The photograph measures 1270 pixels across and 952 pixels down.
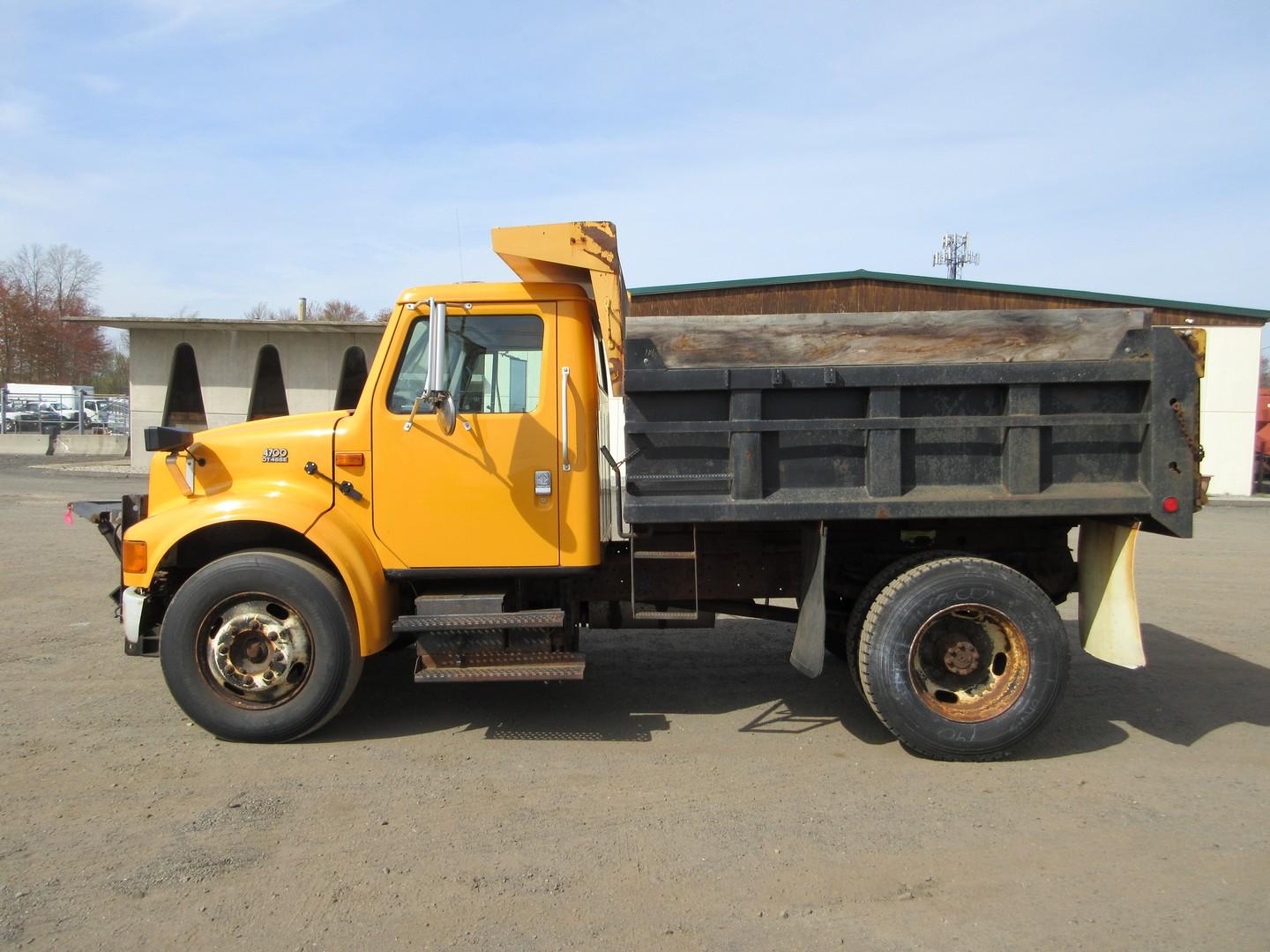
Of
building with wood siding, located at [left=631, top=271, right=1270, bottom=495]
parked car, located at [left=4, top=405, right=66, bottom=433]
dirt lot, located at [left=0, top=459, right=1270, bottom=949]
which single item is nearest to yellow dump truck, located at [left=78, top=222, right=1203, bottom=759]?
dirt lot, located at [left=0, top=459, right=1270, bottom=949]

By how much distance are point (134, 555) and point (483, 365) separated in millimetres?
2073

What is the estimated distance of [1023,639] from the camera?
434 centimetres

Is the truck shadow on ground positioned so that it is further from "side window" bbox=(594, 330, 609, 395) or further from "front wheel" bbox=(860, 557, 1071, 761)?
"side window" bbox=(594, 330, 609, 395)

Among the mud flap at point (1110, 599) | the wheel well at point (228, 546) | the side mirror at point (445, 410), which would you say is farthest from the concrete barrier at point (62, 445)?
the mud flap at point (1110, 599)

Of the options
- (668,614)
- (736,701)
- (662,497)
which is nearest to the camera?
(662,497)

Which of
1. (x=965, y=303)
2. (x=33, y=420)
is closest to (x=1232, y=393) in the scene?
(x=965, y=303)

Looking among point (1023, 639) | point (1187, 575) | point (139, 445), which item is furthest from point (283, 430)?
point (139, 445)

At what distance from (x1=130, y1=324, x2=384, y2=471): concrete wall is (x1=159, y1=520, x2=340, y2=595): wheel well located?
17404mm

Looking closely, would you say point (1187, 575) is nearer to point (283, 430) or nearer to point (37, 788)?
point (283, 430)

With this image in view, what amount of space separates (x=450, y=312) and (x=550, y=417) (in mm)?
781

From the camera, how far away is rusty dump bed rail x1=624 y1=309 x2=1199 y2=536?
420cm

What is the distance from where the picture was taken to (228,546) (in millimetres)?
4840

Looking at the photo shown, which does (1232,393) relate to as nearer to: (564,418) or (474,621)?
(564,418)

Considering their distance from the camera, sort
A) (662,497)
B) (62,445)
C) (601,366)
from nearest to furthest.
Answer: (662,497), (601,366), (62,445)
